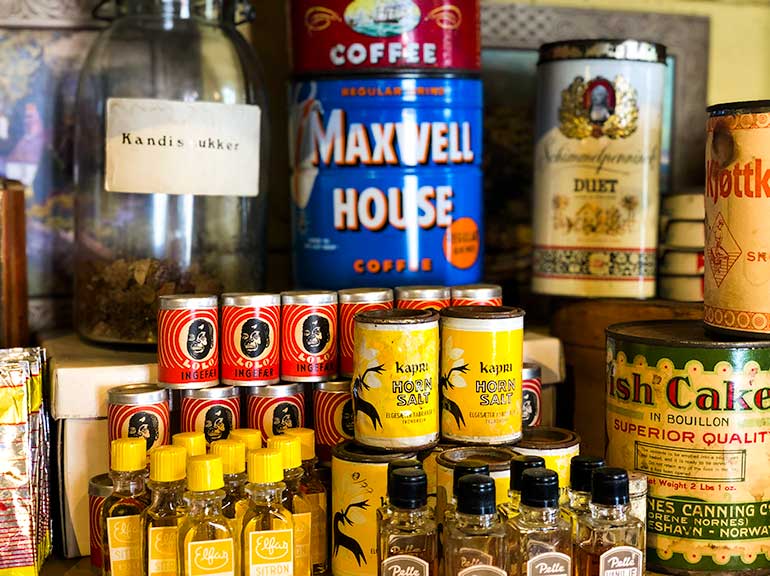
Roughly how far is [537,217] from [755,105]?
447 millimetres

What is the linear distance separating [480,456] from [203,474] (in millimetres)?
271

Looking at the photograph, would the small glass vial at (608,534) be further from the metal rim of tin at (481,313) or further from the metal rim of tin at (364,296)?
the metal rim of tin at (364,296)

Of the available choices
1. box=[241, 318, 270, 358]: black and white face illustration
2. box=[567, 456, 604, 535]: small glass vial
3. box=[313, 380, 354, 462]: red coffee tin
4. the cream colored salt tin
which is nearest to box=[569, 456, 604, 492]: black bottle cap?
box=[567, 456, 604, 535]: small glass vial

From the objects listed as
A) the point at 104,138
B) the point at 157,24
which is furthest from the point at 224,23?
the point at 104,138

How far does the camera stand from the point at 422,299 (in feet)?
3.85

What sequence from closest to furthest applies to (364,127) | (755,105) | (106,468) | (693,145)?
A: (755,105) → (106,468) → (364,127) → (693,145)

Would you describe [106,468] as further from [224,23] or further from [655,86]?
[655,86]

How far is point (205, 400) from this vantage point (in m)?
1.09

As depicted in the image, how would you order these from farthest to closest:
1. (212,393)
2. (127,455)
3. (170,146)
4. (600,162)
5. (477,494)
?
(600,162), (170,146), (212,393), (127,455), (477,494)

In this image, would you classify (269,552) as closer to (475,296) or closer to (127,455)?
(127,455)

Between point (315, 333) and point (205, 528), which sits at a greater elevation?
point (315, 333)

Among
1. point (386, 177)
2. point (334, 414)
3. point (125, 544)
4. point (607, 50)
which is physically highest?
point (607, 50)

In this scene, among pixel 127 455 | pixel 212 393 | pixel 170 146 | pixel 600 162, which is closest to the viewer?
pixel 127 455

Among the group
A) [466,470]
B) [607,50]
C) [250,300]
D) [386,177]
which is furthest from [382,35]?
[466,470]
